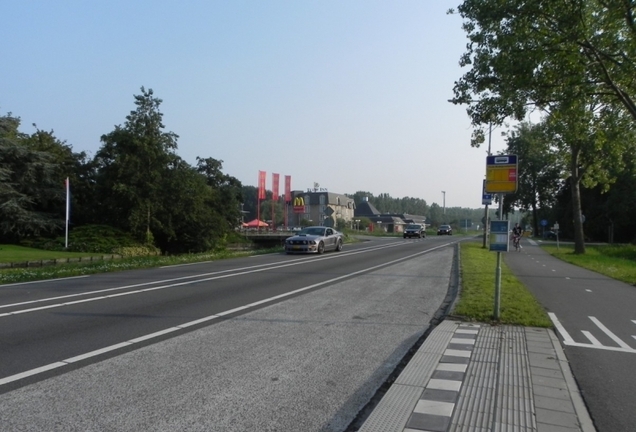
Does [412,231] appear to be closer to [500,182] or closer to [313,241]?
[313,241]

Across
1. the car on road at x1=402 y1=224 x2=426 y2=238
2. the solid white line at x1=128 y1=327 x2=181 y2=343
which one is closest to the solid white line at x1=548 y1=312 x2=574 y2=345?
the solid white line at x1=128 y1=327 x2=181 y2=343

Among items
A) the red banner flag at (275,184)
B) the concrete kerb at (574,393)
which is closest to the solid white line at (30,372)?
the concrete kerb at (574,393)

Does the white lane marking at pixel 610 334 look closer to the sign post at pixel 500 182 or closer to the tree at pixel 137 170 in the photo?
the sign post at pixel 500 182

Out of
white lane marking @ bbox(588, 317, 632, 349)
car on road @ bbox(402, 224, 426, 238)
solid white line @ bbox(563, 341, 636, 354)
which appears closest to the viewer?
solid white line @ bbox(563, 341, 636, 354)

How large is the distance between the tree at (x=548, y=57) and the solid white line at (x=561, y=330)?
738 centimetres

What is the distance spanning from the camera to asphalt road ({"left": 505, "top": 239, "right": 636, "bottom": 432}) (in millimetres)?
5242

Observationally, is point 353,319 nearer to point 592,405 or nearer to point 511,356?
point 511,356

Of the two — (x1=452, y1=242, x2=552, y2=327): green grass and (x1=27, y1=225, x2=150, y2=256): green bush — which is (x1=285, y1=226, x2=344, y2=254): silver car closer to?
(x1=27, y1=225, x2=150, y2=256): green bush

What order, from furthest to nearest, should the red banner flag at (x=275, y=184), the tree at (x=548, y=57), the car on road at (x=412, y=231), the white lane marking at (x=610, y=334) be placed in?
the red banner flag at (x=275, y=184) → the car on road at (x=412, y=231) → the tree at (x=548, y=57) → the white lane marking at (x=610, y=334)

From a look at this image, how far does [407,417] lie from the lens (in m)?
4.68

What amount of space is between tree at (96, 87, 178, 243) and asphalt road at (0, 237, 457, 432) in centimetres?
2253

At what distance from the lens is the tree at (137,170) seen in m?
35.5

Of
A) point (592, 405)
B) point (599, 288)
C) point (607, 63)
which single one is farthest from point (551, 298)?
point (592, 405)

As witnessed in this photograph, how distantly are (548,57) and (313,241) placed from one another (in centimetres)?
1661
